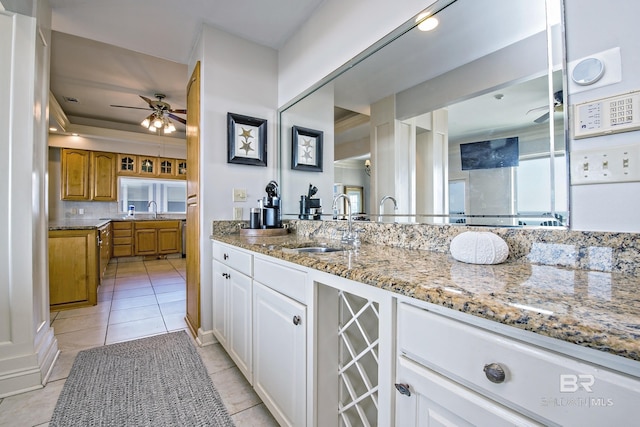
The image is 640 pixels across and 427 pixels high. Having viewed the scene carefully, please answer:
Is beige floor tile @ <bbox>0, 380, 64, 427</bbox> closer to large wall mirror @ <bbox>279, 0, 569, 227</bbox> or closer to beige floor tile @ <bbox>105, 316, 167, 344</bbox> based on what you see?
beige floor tile @ <bbox>105, 316, 167, 344</bbox>

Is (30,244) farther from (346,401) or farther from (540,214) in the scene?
(540,214)

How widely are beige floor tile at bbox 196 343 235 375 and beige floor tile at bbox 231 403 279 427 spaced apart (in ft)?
1.55

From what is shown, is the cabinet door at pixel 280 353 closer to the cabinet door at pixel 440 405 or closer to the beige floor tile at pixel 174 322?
the cabinet door at pixel 440 405

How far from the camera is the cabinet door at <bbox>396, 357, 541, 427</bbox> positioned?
0.53 m

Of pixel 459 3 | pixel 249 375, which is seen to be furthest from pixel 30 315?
pixel 459 3

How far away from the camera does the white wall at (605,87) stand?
775mm

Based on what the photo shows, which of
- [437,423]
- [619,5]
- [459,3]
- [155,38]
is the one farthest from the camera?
[155,38]

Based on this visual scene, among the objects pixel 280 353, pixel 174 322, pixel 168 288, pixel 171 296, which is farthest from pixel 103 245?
pixel 280 353

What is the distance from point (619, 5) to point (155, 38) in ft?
9.42

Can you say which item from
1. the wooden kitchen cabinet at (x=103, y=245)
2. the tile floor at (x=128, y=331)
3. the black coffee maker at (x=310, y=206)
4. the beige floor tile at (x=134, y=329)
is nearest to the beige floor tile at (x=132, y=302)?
the tile floor at (x=128, y=331)

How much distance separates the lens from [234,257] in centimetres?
174

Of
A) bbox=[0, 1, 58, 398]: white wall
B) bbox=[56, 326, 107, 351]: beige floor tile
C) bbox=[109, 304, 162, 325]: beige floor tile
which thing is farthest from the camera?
bbox=[109, 304, 162, 325]: beige floor tile

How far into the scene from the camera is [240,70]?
236 centimetres

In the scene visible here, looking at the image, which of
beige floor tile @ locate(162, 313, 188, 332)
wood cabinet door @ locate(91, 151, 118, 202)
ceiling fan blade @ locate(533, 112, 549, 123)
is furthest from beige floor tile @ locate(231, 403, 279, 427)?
wood cabinet door @ locate(91, 151, 118, 202)
